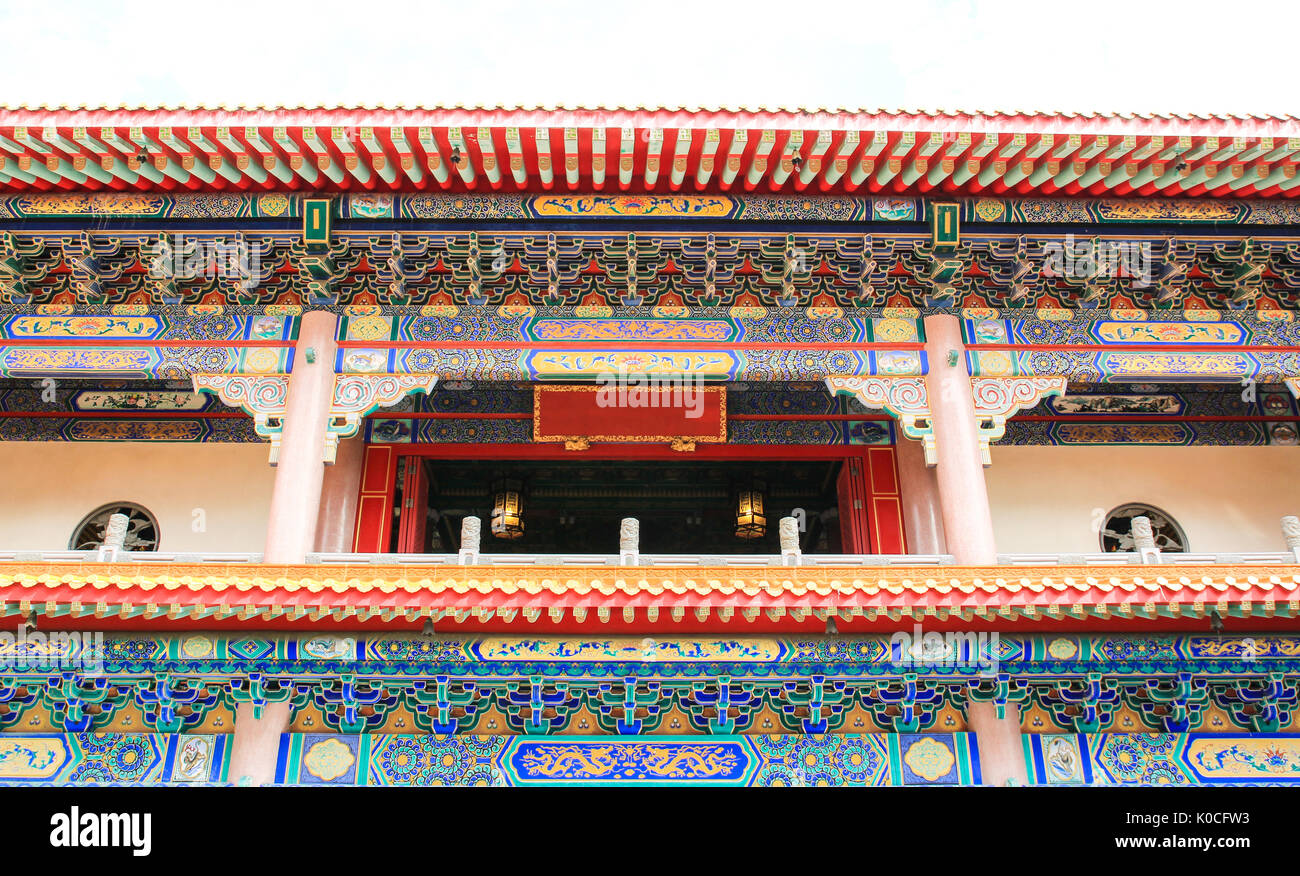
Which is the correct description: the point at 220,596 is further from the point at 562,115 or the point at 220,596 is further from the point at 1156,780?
the point at 1156,780

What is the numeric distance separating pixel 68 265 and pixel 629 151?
16.2ft

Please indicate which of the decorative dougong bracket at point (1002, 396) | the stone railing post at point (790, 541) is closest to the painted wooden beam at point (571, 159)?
the stone railing post at point (790, 541)

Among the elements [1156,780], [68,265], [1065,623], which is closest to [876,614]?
[1065,623]

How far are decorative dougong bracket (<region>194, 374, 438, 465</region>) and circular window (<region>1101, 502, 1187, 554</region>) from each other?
259 inches

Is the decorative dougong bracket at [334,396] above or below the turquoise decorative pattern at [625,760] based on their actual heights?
above

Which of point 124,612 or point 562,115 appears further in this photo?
point 562,115

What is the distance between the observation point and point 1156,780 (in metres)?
6.84

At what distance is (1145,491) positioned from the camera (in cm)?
997

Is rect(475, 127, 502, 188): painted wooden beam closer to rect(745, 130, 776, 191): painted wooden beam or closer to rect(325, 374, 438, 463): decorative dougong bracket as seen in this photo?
rect(325, 374, 438, 463): decorative dougong bracket

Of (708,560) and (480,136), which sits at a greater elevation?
(480,136)

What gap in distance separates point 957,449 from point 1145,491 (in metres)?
2.95

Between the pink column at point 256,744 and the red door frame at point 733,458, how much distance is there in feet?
9.49

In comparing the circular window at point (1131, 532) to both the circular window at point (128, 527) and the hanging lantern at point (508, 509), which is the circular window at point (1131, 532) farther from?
the circular window at point (128, 527)

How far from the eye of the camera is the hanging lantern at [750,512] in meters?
11.0
